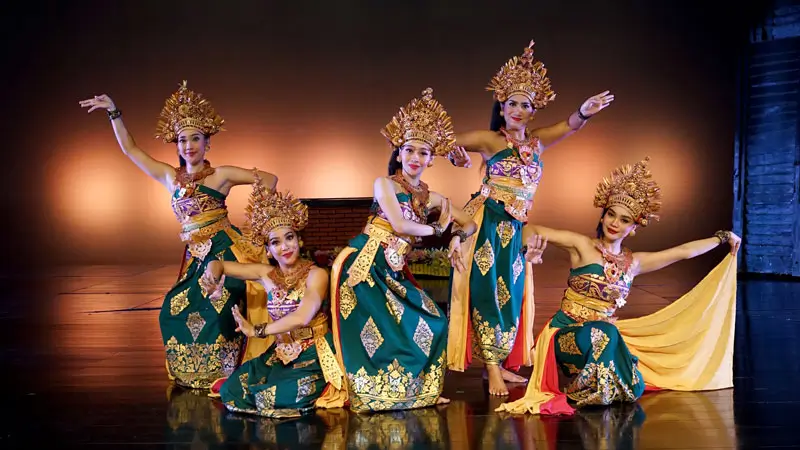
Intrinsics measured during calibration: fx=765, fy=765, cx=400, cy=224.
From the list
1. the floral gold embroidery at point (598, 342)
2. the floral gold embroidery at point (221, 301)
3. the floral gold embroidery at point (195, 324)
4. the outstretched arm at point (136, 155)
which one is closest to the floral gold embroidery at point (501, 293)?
the floral gold embroidery at point (598, 342)

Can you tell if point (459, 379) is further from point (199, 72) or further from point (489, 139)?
point (199, 72)

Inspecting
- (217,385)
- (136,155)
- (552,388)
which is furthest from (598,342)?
(136,155)

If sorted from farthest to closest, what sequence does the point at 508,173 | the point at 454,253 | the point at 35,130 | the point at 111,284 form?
1. the point at 35,130
2. the point at 111,284
3. the point at 508,173
4. the point at 454,253

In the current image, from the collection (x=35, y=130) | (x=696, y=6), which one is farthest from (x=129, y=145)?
(x=696, y=6)

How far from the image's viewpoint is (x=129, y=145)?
379 centimetres

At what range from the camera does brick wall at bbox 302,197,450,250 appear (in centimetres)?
670

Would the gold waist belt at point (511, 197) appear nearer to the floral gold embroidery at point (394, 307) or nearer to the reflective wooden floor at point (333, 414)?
the floral gold embroidery at point (394, 307)

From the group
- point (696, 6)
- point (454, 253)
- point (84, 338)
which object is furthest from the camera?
point (696, 6)

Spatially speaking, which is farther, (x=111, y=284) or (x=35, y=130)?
(x=35, y=130)

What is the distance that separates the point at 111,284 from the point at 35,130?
269 cm

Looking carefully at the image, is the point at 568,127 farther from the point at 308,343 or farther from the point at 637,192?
the point at 308,343

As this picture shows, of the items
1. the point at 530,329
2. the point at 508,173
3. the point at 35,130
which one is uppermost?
the point at 35,130

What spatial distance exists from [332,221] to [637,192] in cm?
377

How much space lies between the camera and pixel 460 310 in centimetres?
357
